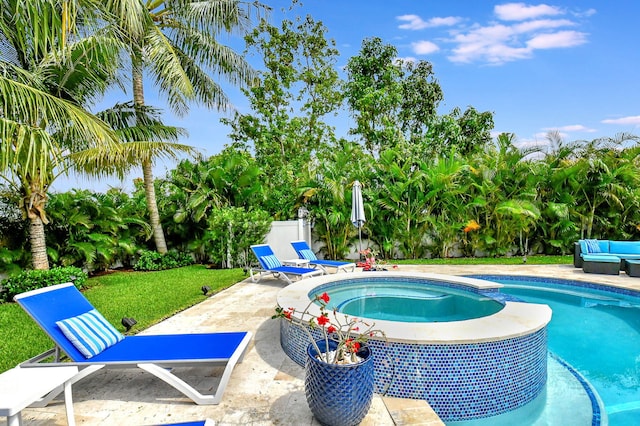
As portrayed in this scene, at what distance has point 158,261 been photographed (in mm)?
12766

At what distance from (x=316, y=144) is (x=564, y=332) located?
17170mm

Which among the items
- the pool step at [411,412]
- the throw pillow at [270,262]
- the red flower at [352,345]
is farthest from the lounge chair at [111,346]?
the throw pillow at [270,262]

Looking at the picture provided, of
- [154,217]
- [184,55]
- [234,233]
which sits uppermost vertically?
[184,55]

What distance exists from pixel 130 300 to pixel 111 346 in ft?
14.3

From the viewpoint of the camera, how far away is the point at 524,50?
13.3 metres

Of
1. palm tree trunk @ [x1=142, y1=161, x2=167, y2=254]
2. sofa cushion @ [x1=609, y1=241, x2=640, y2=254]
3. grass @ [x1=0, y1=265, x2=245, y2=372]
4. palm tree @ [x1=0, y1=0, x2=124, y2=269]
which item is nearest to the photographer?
grass @ [x1=0, y1=265, x2=245, y2=372]

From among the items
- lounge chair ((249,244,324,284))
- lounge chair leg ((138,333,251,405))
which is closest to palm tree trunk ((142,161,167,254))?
lounge chair ((249,244,324,284))

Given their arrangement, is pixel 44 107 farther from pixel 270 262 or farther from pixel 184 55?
pixel 184 55

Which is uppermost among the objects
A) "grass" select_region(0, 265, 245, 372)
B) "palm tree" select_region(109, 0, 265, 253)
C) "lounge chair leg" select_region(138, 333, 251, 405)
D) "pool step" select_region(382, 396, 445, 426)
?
"palm tree" select_region(109, 0, 265, 253)

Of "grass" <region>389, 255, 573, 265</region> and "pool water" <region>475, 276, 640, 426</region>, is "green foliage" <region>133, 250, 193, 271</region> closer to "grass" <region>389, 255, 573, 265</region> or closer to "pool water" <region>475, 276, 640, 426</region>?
"grass" <region>389, 255, 573, 265</region>

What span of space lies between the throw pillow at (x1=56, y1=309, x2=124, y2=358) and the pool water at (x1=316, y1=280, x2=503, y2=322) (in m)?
3.61

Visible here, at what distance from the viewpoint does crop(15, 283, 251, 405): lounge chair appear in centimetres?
344

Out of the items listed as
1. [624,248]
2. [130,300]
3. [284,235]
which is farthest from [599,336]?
[284,235]

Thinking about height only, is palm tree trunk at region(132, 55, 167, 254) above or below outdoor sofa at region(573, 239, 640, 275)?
above
